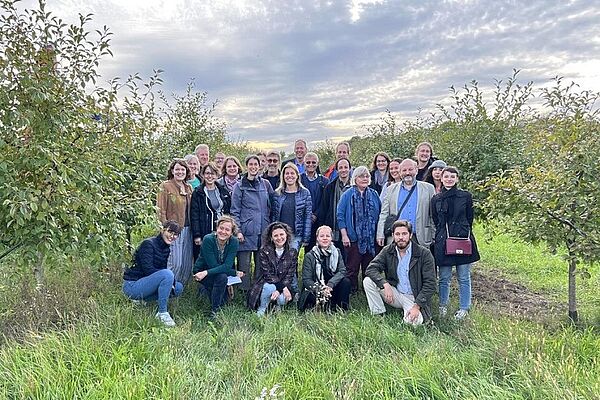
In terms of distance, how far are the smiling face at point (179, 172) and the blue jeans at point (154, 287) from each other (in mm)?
1227

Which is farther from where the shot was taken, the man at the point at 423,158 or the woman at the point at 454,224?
the man at the point at 423,158

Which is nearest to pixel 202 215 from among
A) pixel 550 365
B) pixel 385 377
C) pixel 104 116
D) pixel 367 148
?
pixel 104 116

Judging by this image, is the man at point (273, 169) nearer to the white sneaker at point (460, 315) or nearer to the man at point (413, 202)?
the man at point (413, 202)

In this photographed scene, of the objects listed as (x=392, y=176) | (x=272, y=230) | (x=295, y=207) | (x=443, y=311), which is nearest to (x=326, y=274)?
(x=272, y=230)

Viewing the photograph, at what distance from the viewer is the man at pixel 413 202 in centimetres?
611

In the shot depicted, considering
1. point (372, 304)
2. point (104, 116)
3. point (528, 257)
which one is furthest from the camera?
point (528, 257)

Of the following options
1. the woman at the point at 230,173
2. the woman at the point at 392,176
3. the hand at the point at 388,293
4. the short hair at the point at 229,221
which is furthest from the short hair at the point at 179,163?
the hand at the point at 388,293

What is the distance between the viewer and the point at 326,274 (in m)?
6.05

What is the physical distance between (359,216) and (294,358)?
249 cm

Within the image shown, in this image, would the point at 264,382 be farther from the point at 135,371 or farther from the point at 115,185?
the point at 115,185

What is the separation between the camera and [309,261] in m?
6.02

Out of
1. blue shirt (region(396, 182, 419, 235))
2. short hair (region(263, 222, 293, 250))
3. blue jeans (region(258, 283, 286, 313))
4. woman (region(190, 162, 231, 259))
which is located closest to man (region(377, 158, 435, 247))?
blue shirt (region(396, 182, 419, 235))

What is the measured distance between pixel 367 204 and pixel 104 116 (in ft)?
11.1

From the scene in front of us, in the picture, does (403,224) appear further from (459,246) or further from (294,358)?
(294,358)
